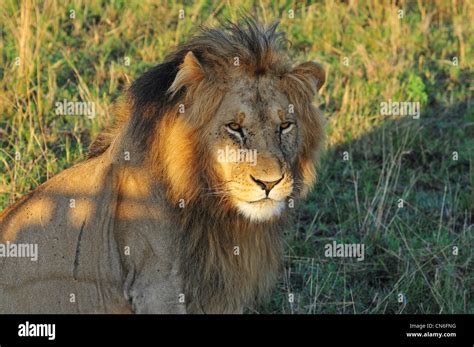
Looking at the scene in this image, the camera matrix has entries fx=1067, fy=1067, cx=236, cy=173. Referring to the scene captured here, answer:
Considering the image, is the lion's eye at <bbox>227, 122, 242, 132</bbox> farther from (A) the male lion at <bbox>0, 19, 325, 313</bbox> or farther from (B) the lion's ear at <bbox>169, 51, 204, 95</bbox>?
(B) the lion's ear at <bbox>169, 51, 204, 95</bbox>

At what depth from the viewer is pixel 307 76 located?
544 centimetres

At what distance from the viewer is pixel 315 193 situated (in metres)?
7.73

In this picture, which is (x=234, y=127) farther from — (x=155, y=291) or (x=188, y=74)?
(x=155, y=291)

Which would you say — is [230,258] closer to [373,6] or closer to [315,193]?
[315,193]

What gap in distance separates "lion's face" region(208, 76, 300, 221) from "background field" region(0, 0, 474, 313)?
1508 millimetres

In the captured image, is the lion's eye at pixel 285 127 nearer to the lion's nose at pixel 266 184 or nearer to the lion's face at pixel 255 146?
the lion's face at pixel 255 146

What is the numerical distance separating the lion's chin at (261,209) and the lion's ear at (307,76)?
0.65m

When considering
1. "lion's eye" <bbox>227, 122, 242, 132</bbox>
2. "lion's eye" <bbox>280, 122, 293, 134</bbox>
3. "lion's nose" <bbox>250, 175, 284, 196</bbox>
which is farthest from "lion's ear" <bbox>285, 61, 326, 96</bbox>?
"lion's nose" <bbox>250, 175, 284, 196</bbox>

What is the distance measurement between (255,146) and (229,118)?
211mm

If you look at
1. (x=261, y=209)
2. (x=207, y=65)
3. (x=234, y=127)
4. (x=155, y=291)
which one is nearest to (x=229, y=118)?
(x=234, y=127)

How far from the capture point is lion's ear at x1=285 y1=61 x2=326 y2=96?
5.38 m

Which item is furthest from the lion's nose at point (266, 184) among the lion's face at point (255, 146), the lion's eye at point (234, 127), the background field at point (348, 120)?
the background field at point (348, 120)

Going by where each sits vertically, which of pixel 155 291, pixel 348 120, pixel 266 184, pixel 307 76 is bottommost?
pixel 155 291

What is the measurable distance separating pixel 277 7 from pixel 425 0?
141 cm
